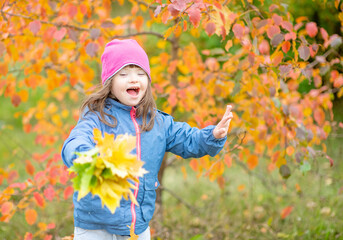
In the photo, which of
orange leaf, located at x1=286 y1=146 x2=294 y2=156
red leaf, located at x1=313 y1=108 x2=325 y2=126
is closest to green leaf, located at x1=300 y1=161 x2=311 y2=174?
orange leaf, located at x1=286 y1=146 x2=294 y2=156

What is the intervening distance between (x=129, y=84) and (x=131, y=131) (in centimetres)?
24

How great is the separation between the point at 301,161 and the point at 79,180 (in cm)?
173

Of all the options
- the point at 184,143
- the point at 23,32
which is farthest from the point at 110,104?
the point at 23,32

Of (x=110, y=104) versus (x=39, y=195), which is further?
(x=39, y=195)

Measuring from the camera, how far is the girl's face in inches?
76.3

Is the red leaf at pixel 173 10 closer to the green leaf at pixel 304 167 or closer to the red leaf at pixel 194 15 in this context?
the red leaf at pixel 194 15

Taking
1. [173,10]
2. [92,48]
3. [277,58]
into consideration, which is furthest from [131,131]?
[277,58]

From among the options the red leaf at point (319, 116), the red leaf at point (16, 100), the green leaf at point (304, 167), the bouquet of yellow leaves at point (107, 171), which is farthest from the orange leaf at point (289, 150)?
the red leaf at point (16, 100)

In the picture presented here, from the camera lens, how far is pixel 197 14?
1910mm

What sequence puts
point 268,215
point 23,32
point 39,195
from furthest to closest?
point 268,215 → point 23,32 → point 39,195

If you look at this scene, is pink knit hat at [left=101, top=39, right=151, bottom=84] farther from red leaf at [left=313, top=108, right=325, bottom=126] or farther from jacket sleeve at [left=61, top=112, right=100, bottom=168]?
red leaf at [left=313, top=108, right=325, bottom=126]

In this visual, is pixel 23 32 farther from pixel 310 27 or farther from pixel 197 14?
pixel 310 27

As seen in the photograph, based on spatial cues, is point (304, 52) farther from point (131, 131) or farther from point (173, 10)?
point (131, 131)

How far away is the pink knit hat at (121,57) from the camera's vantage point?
6.34 ft
